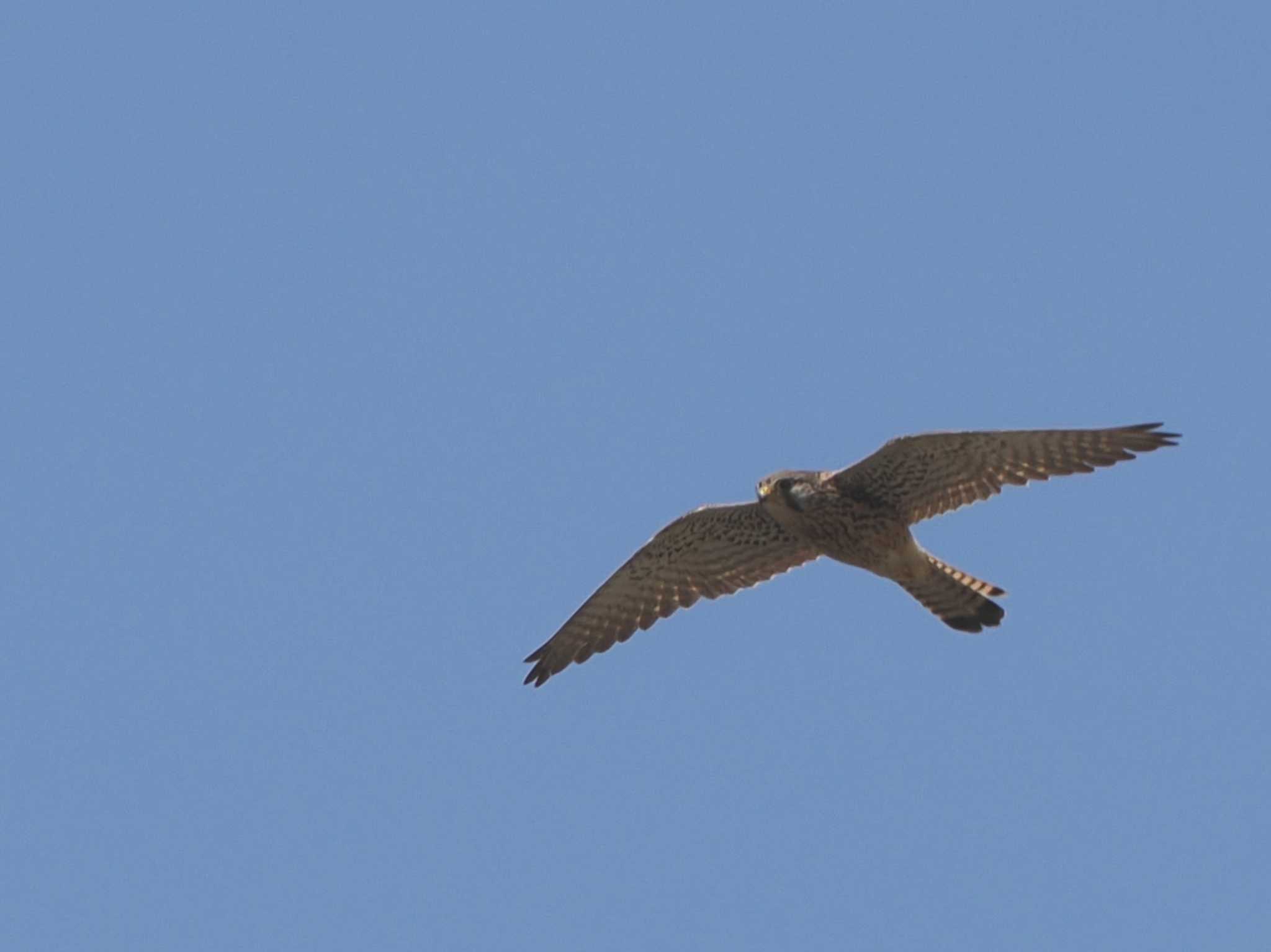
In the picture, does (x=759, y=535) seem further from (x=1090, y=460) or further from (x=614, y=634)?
(x=1090, y=460)

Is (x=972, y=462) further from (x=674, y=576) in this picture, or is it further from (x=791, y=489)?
(x=674, y=576)

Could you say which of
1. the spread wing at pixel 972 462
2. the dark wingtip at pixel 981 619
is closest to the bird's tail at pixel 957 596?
the dark wingtip at pixel 981 619

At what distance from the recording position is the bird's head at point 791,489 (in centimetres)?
1330

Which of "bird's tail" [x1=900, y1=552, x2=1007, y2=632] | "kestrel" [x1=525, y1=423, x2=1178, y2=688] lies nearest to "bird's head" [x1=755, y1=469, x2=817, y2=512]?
"kestrel" [x1=525, y1=423, x2=1178, y2=688]

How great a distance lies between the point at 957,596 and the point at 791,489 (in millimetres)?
1509

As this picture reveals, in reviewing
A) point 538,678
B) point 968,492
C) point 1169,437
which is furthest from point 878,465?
point 538,678

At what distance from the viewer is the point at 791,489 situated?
1330 centimetres

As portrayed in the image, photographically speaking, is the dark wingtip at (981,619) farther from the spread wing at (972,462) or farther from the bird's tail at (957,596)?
the spread wing at (972,462)

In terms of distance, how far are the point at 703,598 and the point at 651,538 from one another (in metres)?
0.65

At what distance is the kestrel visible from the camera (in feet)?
42.1

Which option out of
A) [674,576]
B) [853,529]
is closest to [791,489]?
[853,529]

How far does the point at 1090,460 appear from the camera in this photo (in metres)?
12.7

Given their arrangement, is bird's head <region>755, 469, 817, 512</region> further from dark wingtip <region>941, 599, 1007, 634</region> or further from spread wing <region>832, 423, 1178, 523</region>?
dark wingtip <region>941, 599, 1007, 634</region>

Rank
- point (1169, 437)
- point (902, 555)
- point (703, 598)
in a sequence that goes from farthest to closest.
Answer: point (703, 598)
point (902, 555)
point (1169, 437)
